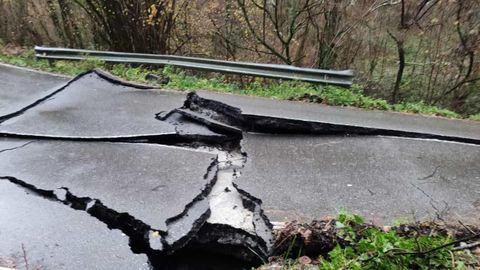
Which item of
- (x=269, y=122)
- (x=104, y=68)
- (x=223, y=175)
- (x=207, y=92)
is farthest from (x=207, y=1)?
(x=223, y=175)

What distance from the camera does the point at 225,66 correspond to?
28.7 feet

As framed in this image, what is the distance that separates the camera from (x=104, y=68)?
9297 mm

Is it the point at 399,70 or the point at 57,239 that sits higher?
the point at 399,70

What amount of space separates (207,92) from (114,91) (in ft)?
5.09

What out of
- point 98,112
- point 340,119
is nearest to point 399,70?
point 340,119

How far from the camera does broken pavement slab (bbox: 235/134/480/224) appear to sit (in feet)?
13.9

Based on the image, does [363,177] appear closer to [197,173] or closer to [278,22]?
[197,173]

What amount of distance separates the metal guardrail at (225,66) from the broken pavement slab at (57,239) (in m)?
5.03

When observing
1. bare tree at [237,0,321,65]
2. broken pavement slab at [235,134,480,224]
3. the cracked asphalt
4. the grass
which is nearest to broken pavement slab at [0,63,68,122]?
the cracked asphalt

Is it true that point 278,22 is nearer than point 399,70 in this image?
No

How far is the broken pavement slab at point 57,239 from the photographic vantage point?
11.3 ft

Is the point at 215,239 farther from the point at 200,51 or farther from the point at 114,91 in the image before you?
the point at 200,51

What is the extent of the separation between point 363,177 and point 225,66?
4527 millimetres

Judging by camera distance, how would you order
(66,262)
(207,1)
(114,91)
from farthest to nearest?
(207,1), (114,91), (66,262)
